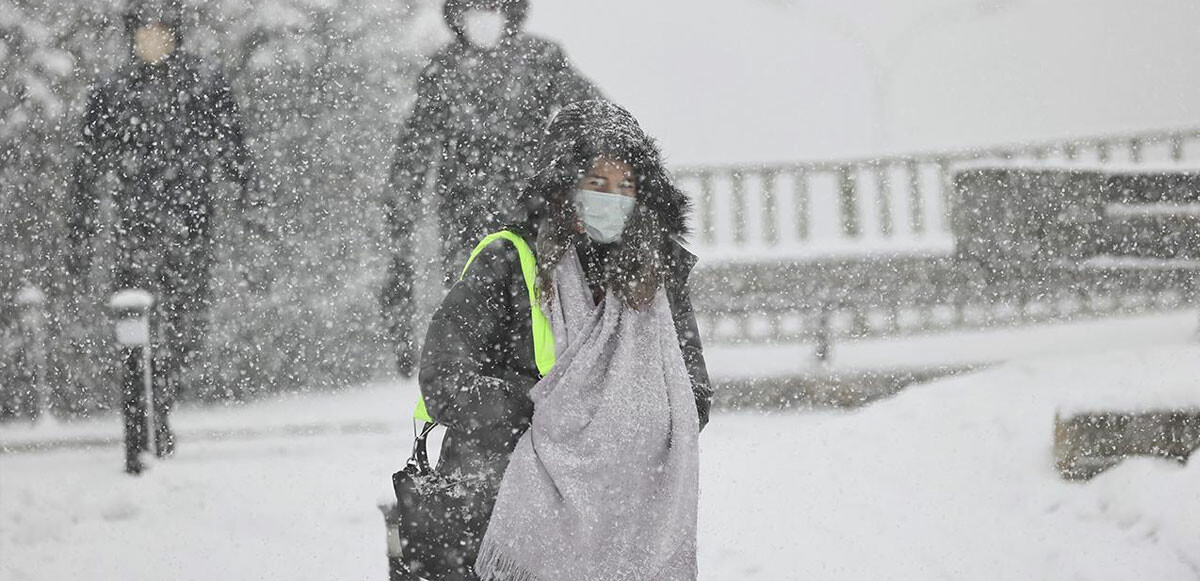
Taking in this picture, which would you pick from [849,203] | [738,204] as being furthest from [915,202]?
[738,204]

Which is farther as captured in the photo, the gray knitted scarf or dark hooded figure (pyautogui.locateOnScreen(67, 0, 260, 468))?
dark hooded figure (pyautogui.locateOnScreen(67, 0, 260, 468))

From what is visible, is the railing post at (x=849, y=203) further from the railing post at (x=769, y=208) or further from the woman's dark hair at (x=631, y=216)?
the woman's dark hair at (x=631, y=216)

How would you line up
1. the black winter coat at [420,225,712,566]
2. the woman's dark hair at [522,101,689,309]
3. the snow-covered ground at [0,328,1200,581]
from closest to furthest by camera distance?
1. the black winter coat at [420,225,712,566]
2. the woman's dark hair at [522,101,689,309]
3. the snow-covered ground at [0,328,1200,581]

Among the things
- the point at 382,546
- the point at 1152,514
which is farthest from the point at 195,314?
the point at 1152,514

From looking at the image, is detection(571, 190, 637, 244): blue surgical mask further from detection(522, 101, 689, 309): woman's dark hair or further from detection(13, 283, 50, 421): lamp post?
detection(13, 283, 50, 421): lamp post

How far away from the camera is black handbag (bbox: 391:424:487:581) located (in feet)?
6.79

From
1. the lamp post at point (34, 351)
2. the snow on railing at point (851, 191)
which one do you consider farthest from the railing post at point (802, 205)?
the lamp post at point (34, 351)

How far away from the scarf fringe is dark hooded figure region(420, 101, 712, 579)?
0.19 ft

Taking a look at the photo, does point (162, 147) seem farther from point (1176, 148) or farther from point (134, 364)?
point (1176, 148)

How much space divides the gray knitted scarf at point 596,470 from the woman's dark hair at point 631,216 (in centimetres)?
6

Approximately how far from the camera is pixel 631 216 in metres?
2.13

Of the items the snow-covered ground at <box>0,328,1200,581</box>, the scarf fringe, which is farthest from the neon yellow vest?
the snow-covered ground at <box>0,328,1200,581</box>

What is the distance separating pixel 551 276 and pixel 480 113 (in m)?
2.30

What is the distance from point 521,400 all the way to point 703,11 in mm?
10117
